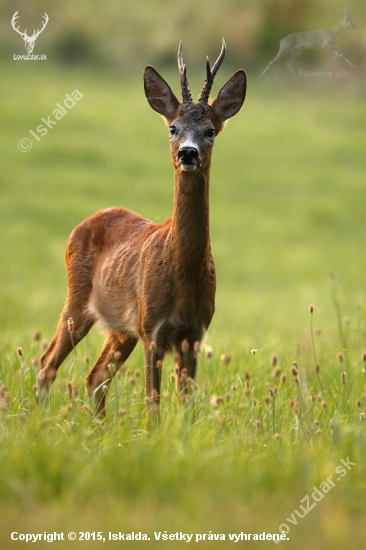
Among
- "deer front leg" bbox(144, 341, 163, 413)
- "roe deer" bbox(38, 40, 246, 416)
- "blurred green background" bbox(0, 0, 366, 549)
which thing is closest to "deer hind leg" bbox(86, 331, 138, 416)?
"roe deer" bbox(38, 40, 246, 416)

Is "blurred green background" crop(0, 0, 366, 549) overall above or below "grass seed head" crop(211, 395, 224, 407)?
above

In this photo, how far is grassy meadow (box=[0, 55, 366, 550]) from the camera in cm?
390

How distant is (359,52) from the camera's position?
987 inches

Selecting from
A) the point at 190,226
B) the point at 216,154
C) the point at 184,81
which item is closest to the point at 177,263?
the point at 190,226

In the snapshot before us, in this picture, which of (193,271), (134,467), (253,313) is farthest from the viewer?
(253,313)

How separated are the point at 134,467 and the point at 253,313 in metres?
10.8

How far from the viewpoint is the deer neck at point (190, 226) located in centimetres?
543

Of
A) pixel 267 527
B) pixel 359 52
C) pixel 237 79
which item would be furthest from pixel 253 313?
pixel 359 52

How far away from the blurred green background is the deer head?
4665mm

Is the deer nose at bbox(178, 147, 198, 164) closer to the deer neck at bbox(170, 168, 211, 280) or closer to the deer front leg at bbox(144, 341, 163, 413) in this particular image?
the deer neck at bbox(170, 168, 211, 280)

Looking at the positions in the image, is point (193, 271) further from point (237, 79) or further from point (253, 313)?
point (253, 313)

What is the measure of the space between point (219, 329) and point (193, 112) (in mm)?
7158

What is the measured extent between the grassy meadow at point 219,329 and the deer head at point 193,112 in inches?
51.0

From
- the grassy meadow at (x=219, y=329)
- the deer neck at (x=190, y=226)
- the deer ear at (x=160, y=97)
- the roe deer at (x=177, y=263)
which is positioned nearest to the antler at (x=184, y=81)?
the roe deer at (x=177, y=263)
